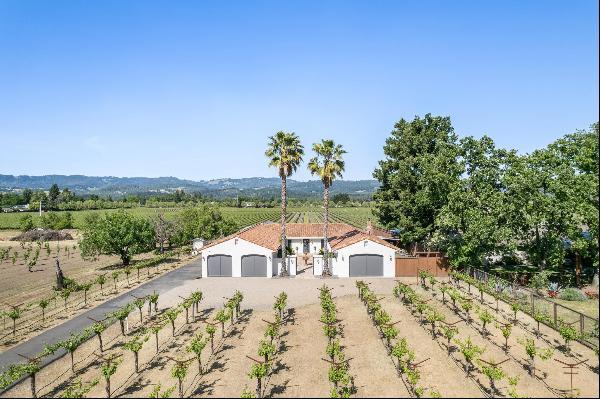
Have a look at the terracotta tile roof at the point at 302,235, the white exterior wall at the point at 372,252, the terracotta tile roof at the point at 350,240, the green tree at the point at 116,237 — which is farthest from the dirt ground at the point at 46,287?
the white exterior wall at the point at 372,252

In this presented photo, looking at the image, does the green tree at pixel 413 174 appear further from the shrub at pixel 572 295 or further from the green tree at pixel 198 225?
the green tree at pixel 198 225

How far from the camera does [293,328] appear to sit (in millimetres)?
26719

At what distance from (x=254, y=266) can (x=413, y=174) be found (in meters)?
18.9

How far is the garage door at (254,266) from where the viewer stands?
43094mm

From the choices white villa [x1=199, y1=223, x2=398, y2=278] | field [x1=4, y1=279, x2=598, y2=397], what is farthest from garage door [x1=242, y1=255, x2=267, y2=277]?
field [x1=4, y1=279, x2=598, y2=397]

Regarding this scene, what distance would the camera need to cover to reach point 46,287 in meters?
41.3

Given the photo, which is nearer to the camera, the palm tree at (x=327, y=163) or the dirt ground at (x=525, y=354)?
the dirt ground at (x=525, y=354)

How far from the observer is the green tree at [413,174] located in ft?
141

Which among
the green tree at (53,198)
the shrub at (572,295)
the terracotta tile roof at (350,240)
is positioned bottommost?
the shrub at (572,295)

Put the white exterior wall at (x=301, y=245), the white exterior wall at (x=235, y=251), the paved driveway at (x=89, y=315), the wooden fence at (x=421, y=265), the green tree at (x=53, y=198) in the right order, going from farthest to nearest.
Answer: the green tree at (x=53, y=198) < the white exterior wall at (x=301, y=245) < the white exterior wall at (x=235, y=251) < the wooden fence at (x=421, y=265) < the paved driveway at (x=89, y=315)

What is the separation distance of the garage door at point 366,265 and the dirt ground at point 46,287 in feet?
67.4

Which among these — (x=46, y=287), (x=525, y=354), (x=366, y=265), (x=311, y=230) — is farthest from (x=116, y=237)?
(x=525, y=354)

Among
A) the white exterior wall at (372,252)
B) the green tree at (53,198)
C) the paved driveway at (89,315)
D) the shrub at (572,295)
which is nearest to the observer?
the paved driveway at (89,315)

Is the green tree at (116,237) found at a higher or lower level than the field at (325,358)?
higher
